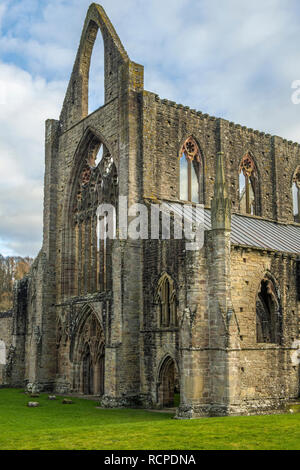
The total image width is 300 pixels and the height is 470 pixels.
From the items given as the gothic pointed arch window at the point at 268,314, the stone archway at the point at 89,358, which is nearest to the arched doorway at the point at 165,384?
the gothic pointed arch window at the point at 268,314

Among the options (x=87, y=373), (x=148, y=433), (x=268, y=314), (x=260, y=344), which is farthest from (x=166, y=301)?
(x=148, y=433)

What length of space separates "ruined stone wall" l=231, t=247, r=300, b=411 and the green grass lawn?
2.91 meters

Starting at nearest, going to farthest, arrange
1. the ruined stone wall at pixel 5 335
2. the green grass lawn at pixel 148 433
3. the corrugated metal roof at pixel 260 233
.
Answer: the green grass lawn at pixel 148 433
the corrugated metal roof at pixel 260 233
the ruined stone wall at pixel 5 335

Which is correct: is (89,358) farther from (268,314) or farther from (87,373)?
(268,314)

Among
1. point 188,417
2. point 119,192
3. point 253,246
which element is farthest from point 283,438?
point 119,192

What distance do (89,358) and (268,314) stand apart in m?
9.28

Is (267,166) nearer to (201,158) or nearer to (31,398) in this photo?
(201,158)

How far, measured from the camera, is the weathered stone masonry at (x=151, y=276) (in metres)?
19.0

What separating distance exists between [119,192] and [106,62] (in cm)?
712

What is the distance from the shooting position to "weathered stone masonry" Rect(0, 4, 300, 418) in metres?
19.0

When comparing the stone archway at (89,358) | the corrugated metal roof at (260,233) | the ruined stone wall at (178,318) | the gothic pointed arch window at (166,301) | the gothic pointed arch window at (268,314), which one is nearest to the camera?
the ruined stone wall at (178,318)

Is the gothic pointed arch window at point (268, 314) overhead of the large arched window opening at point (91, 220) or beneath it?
beneath

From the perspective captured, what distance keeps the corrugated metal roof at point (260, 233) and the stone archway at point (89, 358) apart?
6885 mm

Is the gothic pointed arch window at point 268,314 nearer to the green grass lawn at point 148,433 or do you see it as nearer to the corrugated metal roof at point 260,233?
the corrugated metal roof at point 260,233
